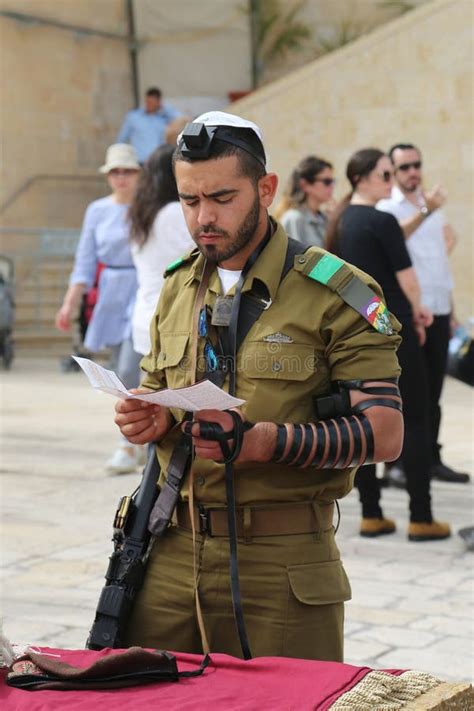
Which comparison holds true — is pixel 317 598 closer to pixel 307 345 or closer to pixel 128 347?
pixel 307 345

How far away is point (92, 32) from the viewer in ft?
68.8

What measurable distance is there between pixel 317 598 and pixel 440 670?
210 centimetres

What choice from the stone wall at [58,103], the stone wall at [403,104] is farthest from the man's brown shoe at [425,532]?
the stone wall at [58,103]

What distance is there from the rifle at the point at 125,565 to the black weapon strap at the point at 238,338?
9.9 inches

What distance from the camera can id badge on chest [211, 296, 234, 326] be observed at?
311 cm

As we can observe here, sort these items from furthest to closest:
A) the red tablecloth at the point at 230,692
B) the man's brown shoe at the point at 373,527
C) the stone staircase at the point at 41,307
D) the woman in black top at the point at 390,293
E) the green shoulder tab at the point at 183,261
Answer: the stone staircase at the point at 41,307, the man's brown shoe at the point at 373,527, the woman in black top at the point at 390,293, the green shoulder tab at the point at 183,261, the red tablecloth at the point at 230,692

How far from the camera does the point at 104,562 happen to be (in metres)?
6.62

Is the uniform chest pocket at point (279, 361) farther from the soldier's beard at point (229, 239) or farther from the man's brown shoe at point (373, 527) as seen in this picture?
the man's brown shoe at point (373, 527)

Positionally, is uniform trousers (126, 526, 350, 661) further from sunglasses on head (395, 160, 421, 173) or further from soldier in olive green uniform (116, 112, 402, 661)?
sunglasses on head (395, 160, 421, 173)

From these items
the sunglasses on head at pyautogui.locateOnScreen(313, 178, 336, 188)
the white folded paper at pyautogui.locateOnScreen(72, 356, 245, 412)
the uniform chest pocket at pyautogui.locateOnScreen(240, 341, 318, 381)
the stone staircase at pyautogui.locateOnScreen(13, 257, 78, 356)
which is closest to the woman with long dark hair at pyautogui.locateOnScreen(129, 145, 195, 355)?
the sunglasses on head at pyautogui.locateOnScreen(313, 178, 336, 188)

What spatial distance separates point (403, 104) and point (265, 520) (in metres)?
14.6

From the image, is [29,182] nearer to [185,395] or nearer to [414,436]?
[414,436]

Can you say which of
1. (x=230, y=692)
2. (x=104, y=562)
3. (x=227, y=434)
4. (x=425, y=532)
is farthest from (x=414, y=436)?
(x=230, y=692)

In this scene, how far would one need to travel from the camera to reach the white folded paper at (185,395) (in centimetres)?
274
